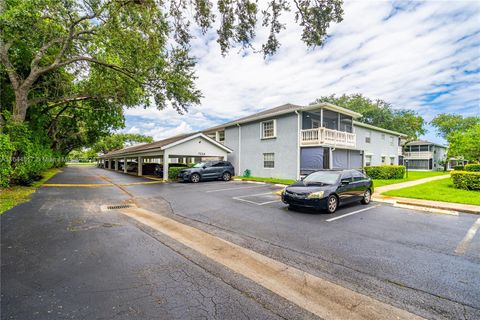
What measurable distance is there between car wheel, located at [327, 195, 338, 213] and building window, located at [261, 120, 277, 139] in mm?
12064

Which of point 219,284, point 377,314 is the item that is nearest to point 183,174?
point 219,284

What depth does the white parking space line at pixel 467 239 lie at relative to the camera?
15.2ft

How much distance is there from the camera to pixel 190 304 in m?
2.71

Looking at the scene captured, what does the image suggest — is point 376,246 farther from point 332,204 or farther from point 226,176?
point 226,176

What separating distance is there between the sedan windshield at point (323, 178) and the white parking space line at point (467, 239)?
3.64 meters

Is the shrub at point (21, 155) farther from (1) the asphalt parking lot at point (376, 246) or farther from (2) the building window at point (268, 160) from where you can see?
(2) the building window at point (268, 160)

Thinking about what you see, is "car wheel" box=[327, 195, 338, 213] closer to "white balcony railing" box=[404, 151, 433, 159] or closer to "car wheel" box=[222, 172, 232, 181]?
"car wheel" box=[222, 172, 232, 181]

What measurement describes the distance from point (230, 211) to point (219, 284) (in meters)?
4.78

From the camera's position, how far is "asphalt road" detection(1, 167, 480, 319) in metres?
2.67

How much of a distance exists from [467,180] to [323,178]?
9900 millimetres

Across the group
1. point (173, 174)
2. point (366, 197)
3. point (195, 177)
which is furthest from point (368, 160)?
point (173, 174)

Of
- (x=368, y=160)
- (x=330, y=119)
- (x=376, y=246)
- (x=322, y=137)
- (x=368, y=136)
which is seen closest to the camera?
(x=376, y=246)

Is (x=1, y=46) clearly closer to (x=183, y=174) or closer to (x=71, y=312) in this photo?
(x=183, y=174)

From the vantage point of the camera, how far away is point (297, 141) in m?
17.5
